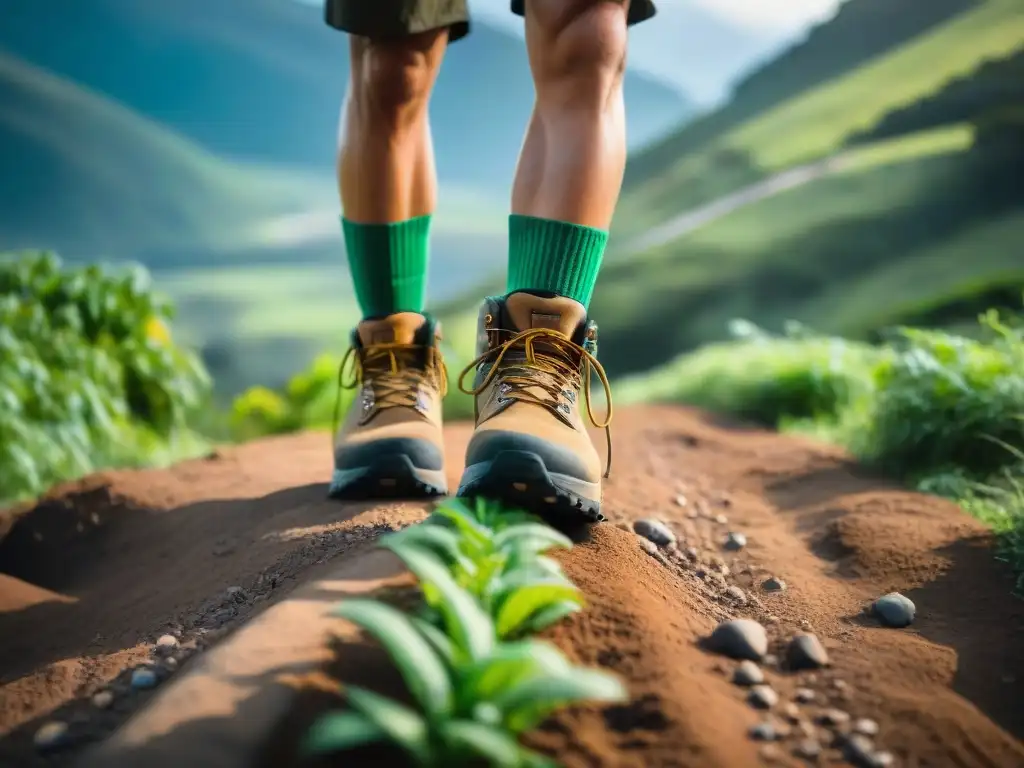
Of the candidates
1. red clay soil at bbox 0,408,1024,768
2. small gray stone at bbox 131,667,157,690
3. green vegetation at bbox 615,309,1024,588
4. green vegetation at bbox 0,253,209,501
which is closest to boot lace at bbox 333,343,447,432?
red clay soil at bbox 0,408,1024,768

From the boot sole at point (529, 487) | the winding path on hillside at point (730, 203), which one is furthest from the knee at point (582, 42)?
the winding path on hillside at point (730, 203)

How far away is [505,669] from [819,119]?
15.3 feet

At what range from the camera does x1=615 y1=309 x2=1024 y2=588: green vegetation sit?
6.69 feet

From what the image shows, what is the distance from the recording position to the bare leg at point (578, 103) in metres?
1.42

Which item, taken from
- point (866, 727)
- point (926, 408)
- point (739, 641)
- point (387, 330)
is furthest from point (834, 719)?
point (926, 408)

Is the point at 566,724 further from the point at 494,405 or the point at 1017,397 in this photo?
the point at 1017,397

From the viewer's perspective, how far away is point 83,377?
321 cm

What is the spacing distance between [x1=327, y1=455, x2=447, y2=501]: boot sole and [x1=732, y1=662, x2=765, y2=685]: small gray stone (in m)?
0.76

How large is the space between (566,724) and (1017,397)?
1.78 meters

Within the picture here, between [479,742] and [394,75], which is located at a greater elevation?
[394,75]

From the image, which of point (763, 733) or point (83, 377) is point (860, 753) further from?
point (83, 377)

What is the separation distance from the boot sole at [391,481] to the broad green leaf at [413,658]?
81 cm

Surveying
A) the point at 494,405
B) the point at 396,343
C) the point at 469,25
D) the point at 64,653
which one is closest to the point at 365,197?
the point at 396,343

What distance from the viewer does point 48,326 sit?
3.29 m
